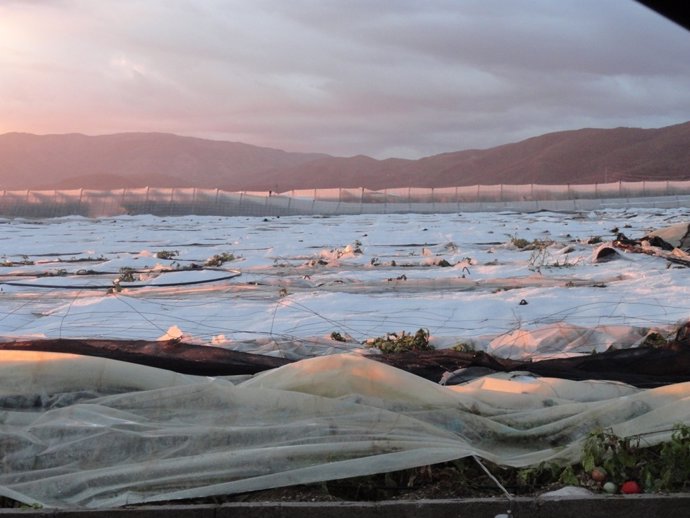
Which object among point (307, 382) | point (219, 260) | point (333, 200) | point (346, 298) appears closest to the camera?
point (307, 382)

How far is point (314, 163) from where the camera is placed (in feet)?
313

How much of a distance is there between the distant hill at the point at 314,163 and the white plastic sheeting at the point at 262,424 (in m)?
62.4

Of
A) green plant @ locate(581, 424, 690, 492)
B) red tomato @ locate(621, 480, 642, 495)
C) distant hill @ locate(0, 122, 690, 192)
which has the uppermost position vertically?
distant hill @ locate(0, 122, 690, 192)

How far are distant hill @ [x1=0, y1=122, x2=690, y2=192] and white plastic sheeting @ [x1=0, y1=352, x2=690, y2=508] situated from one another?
62398 mm

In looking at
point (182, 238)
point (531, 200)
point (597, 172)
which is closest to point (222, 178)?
point (597, 172)

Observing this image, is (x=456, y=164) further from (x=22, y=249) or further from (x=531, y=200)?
(x=22, y=249)

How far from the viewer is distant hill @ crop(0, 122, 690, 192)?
7069cm

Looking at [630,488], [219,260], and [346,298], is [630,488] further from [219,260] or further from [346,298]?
[219,260]

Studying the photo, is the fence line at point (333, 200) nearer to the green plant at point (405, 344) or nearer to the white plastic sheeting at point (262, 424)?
the green plant at point (405, 344)

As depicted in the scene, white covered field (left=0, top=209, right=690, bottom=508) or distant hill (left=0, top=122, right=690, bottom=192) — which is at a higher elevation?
distant hill (left=0, top=122, right=690, bottom=192)

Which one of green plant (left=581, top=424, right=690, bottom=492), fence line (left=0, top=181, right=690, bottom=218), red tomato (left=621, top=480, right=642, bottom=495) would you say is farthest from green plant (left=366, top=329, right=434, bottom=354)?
fence line (left=0, top=181, right=690, bottom=218)

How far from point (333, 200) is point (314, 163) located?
6245 cm

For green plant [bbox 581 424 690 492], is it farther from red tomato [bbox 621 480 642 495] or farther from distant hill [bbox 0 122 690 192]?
distant hill [bbox 0 122 690 192]

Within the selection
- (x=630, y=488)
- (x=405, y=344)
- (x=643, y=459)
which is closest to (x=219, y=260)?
(x=405, y=344)
